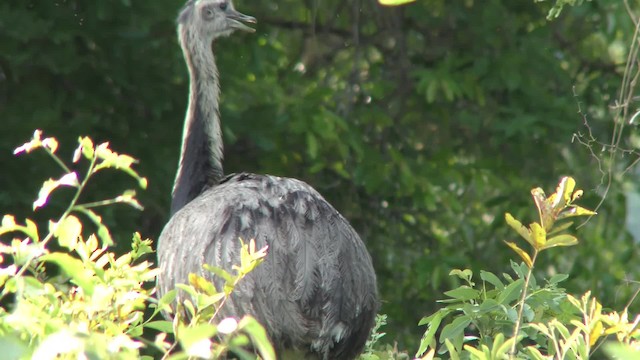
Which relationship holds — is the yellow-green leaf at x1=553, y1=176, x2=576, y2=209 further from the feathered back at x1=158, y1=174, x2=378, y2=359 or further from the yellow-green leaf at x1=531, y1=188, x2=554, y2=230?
the feathered back at x1=158, y1=174, x2=378, y2=359

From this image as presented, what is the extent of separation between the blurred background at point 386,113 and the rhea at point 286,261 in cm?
180

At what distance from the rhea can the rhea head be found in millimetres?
1321

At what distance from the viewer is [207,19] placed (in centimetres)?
644

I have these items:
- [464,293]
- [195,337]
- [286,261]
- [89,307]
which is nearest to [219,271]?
[89,307]

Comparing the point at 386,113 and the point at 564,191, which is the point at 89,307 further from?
the point at 386,113

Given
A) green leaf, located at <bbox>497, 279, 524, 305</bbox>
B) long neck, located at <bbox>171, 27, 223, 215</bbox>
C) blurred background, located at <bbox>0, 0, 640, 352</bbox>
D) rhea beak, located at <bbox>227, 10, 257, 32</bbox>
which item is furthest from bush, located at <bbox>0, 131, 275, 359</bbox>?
blurred background, located at <bbox>0, 0, 640, 352</bbox>

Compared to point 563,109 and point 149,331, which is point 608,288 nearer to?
point 563,109

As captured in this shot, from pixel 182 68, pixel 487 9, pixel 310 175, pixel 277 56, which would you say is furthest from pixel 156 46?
pixel 487 9

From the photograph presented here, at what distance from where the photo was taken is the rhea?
435 centimetres

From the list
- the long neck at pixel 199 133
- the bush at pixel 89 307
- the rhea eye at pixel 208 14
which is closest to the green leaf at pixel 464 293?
the bush at pixel 89 307

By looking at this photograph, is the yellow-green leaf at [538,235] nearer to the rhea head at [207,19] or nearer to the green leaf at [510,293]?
the green leaf at [510,293]

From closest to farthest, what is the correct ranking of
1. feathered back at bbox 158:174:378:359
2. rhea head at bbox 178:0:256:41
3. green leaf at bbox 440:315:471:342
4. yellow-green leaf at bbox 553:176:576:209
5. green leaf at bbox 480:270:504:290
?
yellow-green leaf at bbox 553:176:576:209
green leaf at bbox 440:315:471:342
green leaf at bbox 480:270:504:290
feathered back at bbox 158:174:378:359
rhea head at bbox 178:0:256:41

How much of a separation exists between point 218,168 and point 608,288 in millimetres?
3428

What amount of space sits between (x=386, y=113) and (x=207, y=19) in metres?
2.24
